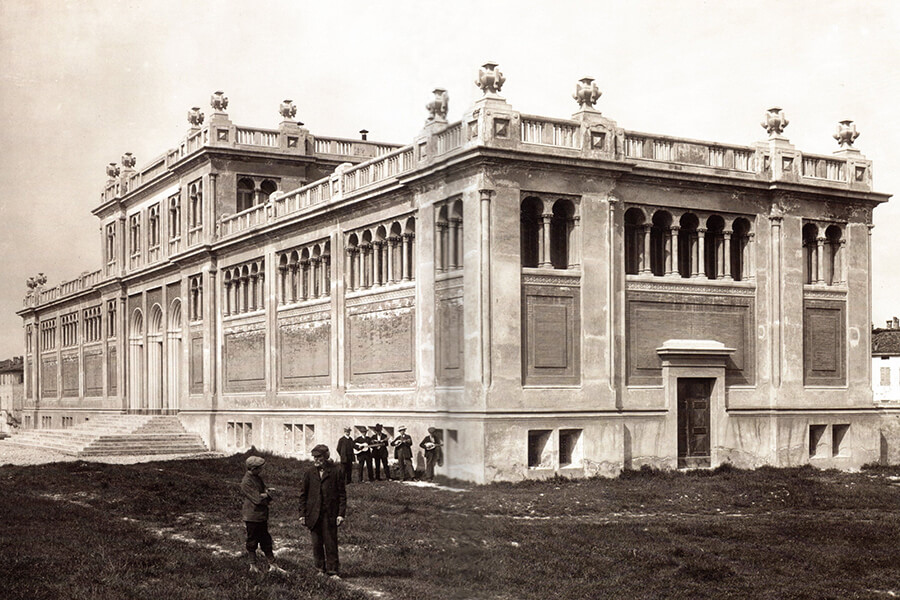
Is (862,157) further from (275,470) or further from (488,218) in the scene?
(275,470)

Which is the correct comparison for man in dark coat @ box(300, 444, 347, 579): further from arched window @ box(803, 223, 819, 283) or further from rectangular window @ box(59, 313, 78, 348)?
rectangular window @ box(59, 313, 78, 348)

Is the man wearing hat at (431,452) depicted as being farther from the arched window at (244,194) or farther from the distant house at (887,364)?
the distant house at (887,364)

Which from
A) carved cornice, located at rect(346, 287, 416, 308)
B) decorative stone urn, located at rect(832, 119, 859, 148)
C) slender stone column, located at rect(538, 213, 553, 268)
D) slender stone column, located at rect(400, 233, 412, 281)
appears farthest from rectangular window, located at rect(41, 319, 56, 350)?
decorative stone urn, located at rect(832, 119, 859, 148)

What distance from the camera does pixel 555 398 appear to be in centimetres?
2894

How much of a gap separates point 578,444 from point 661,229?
7220 millimetres

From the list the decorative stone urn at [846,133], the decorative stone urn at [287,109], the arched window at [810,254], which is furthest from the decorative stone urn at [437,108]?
the decorative stone urn at [287,109]

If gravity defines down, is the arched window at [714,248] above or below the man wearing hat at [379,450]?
above

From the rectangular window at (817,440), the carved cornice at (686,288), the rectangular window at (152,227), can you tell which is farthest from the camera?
the rectangular window at (152,227)

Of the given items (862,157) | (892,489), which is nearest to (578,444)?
(892,489)

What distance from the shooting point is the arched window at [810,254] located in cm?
3428

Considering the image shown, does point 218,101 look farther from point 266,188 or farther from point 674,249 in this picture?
point 674,249

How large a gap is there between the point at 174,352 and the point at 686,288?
29014 millimetres

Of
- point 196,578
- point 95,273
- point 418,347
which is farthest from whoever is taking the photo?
point 95,273

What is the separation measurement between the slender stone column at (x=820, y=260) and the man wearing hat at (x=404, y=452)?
14.1 meters
